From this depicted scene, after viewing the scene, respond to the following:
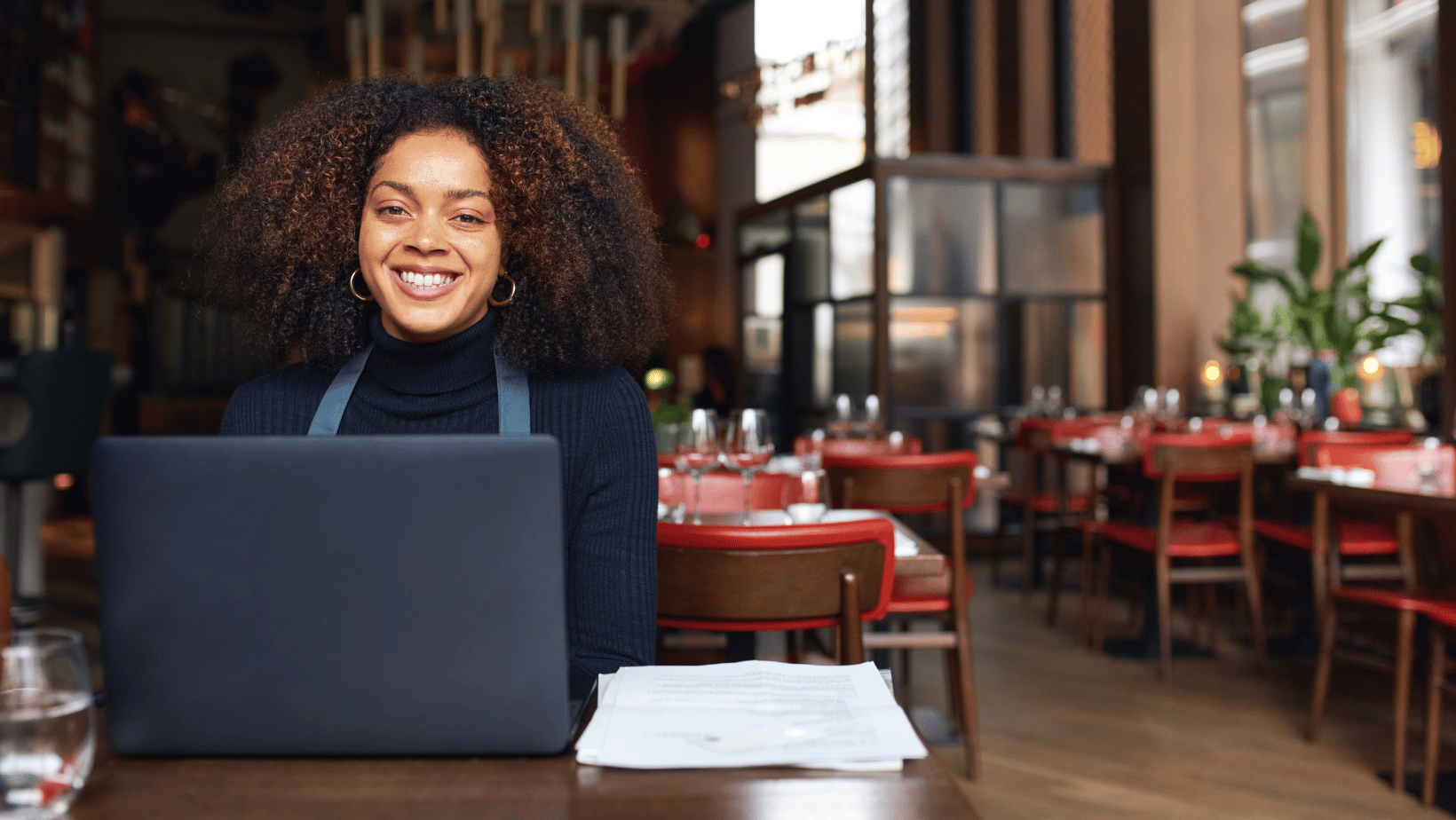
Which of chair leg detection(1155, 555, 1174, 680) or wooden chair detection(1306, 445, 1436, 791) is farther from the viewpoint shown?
chair leg detection(1155, 555, 1174, 680)

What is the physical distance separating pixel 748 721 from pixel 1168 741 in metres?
2.82

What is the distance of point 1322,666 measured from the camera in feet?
9.78

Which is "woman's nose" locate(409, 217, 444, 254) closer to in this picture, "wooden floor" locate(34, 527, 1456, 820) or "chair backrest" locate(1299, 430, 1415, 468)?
"wooden floor" locate(34, 527, 1456, 820)

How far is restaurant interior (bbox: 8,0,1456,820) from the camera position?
2.43 m

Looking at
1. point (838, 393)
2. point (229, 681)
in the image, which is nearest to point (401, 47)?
point (838, 393)

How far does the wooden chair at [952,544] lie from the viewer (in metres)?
2.69

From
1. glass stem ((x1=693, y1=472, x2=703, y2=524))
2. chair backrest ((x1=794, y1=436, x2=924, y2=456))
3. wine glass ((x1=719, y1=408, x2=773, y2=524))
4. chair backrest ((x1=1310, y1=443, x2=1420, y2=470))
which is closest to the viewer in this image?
wine glass ((x1=719, y1=408, x2=773, y2=524))

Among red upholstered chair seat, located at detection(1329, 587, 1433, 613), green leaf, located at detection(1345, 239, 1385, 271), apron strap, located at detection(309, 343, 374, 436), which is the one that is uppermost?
green leaf, located at detection(1345, 239, 1385, 271)

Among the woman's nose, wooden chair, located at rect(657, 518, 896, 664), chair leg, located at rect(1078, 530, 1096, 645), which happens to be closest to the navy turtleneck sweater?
the woman's nose

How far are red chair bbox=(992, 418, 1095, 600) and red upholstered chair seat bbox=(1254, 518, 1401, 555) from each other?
1.05m

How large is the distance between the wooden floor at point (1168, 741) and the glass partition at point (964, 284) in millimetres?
2507

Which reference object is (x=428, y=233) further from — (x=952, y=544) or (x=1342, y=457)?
(x=1342, y=457)

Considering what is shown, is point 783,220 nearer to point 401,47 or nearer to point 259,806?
point 401,47

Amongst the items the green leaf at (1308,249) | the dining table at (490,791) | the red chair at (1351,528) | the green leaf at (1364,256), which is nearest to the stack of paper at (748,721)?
the dining table at (490,791)
